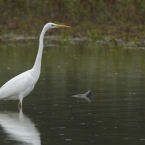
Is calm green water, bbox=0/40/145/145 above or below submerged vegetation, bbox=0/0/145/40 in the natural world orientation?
below

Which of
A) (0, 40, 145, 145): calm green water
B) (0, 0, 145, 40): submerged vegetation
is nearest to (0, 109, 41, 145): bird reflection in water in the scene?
(0, 40, 145, 145): calm green water

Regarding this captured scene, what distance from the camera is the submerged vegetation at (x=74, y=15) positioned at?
34938 millimetres

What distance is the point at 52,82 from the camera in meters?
16.5

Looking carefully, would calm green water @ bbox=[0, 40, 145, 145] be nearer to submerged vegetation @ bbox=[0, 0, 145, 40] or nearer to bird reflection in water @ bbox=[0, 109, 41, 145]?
bird reflection in water @ bbox=[0, 109, 41, 145]

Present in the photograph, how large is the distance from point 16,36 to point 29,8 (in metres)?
3.99

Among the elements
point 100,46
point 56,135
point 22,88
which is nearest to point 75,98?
point 22,88

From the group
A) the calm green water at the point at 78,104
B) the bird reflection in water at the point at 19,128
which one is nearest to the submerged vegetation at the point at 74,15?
the calm green water at the point at 78,104

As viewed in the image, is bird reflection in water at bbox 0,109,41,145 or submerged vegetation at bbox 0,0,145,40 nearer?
bird reflection in water at bbox 0,109,41,145

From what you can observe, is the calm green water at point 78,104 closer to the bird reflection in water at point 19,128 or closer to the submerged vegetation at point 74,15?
the bird reflection in water at point 19,128

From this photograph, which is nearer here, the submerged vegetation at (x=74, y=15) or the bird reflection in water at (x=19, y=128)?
the bird reflection in water at (x=19, y=128)

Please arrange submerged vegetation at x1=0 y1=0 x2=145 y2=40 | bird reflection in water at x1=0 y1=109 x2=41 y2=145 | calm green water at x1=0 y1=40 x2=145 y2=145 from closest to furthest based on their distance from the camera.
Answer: bird reflection in water at x1=0 y1=109 x2=41 y2=145 → calm green water at x1=0 y1=40 x2=145 y2=145 → submerged vegetation at x1=0 y1=0 x2=145 y2=40

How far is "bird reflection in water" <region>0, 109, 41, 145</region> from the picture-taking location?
32.0 feet

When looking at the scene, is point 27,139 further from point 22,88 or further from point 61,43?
point 61,43

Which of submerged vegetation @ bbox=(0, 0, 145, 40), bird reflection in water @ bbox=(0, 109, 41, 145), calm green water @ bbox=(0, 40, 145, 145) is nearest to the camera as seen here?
bird reflection in water @ bbox=(0, 109, 41, 145)
